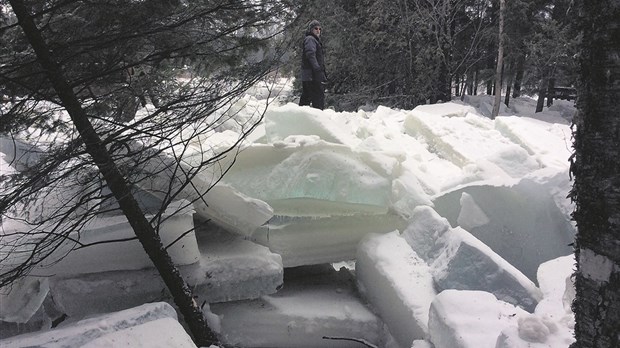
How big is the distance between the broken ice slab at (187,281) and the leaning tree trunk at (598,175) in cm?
234

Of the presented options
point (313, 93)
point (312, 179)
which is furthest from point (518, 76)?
point (312, 179)

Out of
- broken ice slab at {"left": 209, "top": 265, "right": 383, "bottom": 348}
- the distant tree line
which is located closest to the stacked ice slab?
broken ice slab at {"left": 209, "top": 265, "right": 383, "bottom": 348}

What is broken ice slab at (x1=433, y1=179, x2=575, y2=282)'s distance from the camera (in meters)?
4.16

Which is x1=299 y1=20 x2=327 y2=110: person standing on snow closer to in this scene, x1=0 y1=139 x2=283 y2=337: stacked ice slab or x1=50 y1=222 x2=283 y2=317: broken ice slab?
x1=0 y1=139 x2=283 y2=337: stacked ice slab

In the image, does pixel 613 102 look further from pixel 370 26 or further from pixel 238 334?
pixel 370 26

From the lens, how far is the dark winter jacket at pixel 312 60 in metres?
7.14

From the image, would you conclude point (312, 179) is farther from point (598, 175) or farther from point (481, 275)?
point (598, 175)

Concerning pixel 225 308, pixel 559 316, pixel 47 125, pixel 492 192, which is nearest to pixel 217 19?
pixel 47 125

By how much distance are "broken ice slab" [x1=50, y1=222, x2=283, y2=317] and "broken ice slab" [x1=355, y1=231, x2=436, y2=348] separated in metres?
0.73

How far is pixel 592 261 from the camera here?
1399 millimetres

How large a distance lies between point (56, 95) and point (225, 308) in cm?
195

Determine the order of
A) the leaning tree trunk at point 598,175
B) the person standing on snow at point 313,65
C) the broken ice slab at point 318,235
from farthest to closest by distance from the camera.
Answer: the person standing on snow at point 313,65 < the broken ice slab at point 318,235 < the leaning tree trunk at point 598,175

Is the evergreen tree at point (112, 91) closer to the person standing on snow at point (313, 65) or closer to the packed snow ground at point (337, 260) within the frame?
the packed snow ground at point (337, 260)

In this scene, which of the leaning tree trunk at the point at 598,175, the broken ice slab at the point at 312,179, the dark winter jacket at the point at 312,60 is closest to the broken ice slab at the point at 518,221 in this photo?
the broken ice slab at the point at 312,179
